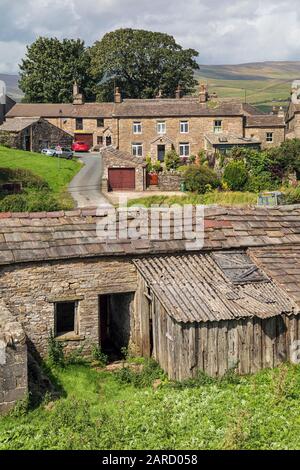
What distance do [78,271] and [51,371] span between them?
2.56 metres

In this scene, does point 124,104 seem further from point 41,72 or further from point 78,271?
point 78,271

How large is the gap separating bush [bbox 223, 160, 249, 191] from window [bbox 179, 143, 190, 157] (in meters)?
14.5

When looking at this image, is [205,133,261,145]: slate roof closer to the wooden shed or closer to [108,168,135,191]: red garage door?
[108,168,135,191]: red garage door

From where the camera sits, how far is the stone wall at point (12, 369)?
1112cm

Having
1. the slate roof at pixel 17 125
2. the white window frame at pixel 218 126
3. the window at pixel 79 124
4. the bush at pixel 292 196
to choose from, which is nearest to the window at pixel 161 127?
the white window frame at pixel 218 126

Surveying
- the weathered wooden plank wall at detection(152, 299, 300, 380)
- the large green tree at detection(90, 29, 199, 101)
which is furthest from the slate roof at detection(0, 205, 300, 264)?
the large green tree at detection(90, 29, 199, 101)

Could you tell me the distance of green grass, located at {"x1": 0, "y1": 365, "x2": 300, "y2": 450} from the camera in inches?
392

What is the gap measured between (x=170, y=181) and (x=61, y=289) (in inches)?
1242

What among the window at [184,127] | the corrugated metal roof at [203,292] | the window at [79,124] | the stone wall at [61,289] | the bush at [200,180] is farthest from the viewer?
the window at [79,124]

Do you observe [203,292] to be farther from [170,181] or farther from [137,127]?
[137,127]

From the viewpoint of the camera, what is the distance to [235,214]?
55.3ft

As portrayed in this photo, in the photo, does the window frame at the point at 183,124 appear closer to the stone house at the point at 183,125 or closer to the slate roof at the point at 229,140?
the stone house at the point at 183,125

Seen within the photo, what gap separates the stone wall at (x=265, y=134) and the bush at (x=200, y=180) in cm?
1529
